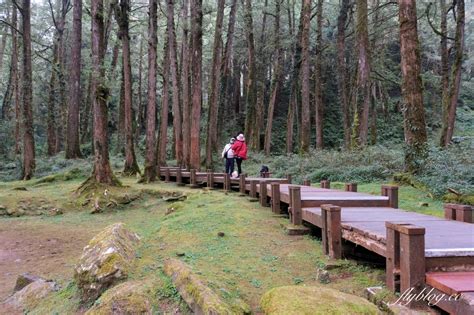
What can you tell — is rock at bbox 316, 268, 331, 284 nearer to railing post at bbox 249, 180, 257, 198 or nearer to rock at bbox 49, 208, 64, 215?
railing post at bbox 249, 180, 257, 198

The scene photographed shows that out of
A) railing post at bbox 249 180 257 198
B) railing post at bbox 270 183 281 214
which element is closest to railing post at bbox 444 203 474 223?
railing post at bbox 270 183 281 214

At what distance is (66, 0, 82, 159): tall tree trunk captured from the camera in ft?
69.5

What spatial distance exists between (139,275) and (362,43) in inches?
579

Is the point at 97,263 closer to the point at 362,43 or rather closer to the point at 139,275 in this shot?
the point at 139,275

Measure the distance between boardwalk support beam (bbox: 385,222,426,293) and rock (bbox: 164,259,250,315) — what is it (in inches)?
57.9

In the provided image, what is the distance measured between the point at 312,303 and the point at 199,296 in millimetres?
1108

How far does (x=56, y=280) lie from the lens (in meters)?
6.50

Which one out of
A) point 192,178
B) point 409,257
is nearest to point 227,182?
point 192,178

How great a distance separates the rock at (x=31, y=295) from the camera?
18.4ft

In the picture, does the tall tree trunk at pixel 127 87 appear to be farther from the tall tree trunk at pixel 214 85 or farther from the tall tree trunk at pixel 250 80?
the tall tree trunk at pixel 250 80

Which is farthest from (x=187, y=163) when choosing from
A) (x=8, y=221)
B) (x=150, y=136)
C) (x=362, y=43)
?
(x=362, y=43)

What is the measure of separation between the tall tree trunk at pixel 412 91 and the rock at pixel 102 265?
322 inches

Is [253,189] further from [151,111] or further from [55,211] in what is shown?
[151,111]

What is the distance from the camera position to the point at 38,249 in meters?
8.73
